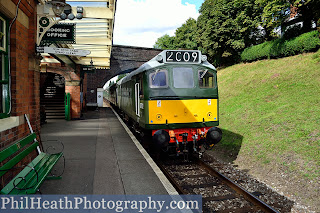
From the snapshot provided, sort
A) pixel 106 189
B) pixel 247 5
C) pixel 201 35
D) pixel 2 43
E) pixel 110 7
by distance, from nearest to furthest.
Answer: pixel 2 43 → pixel 106 189 → pixel 110 7 → pixel 247 5 → pixel 201 35

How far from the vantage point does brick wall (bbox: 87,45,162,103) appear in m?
30.7

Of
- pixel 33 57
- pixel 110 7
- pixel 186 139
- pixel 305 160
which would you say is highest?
pixel 110 7

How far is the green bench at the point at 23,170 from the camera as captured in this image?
10.8 feet

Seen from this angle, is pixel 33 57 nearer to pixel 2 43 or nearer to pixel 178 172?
pixel 2 43

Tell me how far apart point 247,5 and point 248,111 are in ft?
51.4

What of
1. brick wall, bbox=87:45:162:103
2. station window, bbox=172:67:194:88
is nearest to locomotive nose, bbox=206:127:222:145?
station window, bbox=172:67:194:88

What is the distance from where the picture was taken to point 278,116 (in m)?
10.5

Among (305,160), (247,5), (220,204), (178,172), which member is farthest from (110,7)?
(247,5)

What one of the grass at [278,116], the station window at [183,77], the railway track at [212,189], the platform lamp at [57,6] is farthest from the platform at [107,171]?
the grass at [278,116]

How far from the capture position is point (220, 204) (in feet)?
16.6

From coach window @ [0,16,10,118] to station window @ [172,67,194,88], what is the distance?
4031 mm

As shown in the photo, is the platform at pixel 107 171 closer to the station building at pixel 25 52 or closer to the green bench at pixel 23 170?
the green bench at pixel 23 170

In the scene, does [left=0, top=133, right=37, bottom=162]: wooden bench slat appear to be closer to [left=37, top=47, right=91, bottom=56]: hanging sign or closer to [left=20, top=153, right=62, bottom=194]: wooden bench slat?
[left=20, top=153, right=62, bottom=194]: wooden bench slat

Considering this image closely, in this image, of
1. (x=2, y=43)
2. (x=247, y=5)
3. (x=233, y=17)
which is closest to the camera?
(x=2, y=43)
